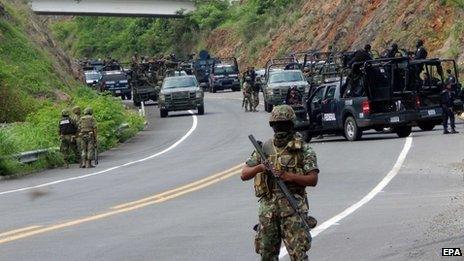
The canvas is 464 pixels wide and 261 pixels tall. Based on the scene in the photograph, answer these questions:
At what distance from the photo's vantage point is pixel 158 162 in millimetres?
29266

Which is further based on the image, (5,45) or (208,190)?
(5,45)

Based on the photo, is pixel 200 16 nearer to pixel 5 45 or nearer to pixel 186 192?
pixel 5 45

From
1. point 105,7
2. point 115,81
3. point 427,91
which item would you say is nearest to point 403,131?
point 427,91

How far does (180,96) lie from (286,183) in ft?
136

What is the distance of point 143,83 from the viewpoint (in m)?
63.0

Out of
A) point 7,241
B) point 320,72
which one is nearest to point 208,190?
point 7,241

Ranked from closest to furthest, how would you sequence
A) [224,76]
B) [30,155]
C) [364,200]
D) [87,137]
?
[364,200]
[87,137]
[30,155]
[224,76]

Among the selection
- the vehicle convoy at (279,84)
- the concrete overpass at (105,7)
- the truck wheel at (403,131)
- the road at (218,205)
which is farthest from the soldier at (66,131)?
the concrete overpass at (105,7)

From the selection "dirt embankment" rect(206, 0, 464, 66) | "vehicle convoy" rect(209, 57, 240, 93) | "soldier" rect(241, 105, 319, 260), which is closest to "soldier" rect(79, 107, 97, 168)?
"soldier" rect(241, 105, 319, 260)

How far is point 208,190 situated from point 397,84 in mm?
11534

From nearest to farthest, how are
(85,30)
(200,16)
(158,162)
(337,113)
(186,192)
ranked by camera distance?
(186,192)
(158,162)
(337,113)
(200,16)
(85,30)

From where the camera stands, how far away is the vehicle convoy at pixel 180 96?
50281 mm

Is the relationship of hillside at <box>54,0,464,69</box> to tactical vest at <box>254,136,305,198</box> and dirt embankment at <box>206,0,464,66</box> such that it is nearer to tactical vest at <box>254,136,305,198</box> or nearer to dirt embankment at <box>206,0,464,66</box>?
dirt embankment at <box>206,0,464,66</box>

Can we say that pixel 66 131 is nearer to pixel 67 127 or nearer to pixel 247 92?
pixel 67 127
